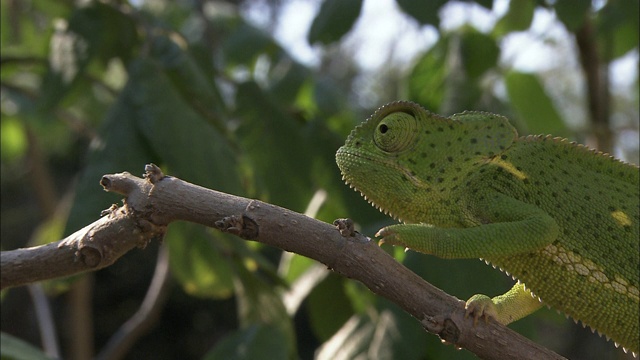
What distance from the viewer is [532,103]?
9.86 ft

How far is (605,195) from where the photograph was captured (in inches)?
61.4

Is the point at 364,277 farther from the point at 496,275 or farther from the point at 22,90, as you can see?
the point at 22,90

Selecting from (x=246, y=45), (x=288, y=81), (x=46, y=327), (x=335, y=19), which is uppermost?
(x=335, y=19)

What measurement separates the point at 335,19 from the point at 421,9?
277 millimetres

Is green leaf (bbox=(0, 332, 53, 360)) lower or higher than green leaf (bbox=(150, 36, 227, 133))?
lower

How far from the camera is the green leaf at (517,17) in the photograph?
7.09 feet

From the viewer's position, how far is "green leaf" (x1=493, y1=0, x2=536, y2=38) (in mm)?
2162

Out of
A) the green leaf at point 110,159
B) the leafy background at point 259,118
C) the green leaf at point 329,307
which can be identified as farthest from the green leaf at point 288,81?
the green leaf at point 110,159

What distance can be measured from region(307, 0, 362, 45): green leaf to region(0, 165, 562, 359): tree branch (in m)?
0.85

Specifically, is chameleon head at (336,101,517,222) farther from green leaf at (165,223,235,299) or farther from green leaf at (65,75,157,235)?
green leaf at (165,223,235,299)

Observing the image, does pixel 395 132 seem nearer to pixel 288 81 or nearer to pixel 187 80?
pixel 187 80

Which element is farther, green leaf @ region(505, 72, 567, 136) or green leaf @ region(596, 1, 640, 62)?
green leaf @ region(505, 72, 567, 136)

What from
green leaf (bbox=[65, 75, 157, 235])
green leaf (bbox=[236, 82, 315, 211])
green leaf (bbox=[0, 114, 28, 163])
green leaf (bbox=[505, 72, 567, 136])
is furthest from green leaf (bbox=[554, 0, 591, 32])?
green leaf (bbox=[0, 114, 28, 163])

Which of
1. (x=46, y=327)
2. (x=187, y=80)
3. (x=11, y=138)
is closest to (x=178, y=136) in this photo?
(x=187, y=80)
